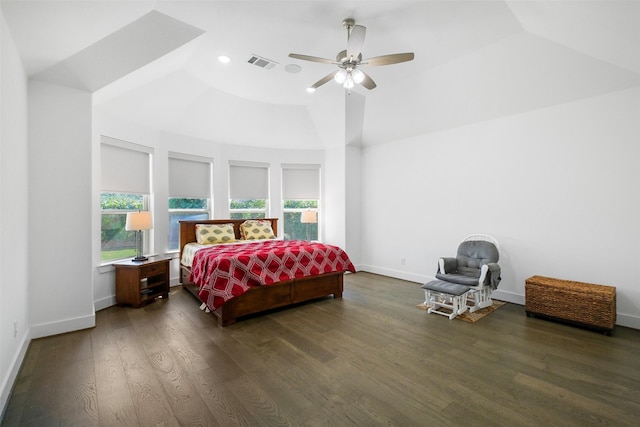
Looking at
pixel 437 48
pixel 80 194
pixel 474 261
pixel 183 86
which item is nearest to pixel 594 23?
pixel 437 48

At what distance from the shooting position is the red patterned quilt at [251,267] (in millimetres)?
3260

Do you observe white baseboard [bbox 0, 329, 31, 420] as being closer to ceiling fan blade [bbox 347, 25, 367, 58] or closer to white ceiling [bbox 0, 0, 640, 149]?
white ceiling [bbox 0, 0, 640, 149]

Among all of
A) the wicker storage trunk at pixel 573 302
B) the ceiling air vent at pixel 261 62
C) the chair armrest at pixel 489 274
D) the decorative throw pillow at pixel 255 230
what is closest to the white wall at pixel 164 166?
the decorative throw pillow at pixel 255 230

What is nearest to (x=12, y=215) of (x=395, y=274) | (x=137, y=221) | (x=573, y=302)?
(x=137, y=221)

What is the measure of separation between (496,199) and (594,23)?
220cm

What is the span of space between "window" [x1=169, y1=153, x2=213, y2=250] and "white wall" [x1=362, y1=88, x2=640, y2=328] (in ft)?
11.5

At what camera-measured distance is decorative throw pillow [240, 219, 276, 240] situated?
17.4ft

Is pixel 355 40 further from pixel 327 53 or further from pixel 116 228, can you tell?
pixel 116 228

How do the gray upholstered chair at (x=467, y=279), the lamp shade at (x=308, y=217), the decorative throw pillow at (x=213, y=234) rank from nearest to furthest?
the gray upholstered chair at (x=467, y=279) → the decorative throw pillow at (x=213, y=234) → the lamp shade at (x=308, y=217)

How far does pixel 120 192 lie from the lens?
420 centimetres

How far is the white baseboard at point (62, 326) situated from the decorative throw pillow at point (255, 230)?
2542 mm

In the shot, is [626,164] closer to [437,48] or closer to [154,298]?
[437,48]

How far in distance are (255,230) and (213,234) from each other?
29.7 inches

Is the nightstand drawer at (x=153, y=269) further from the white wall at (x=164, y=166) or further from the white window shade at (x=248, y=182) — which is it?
the white window shade at (x=248, y=182)
